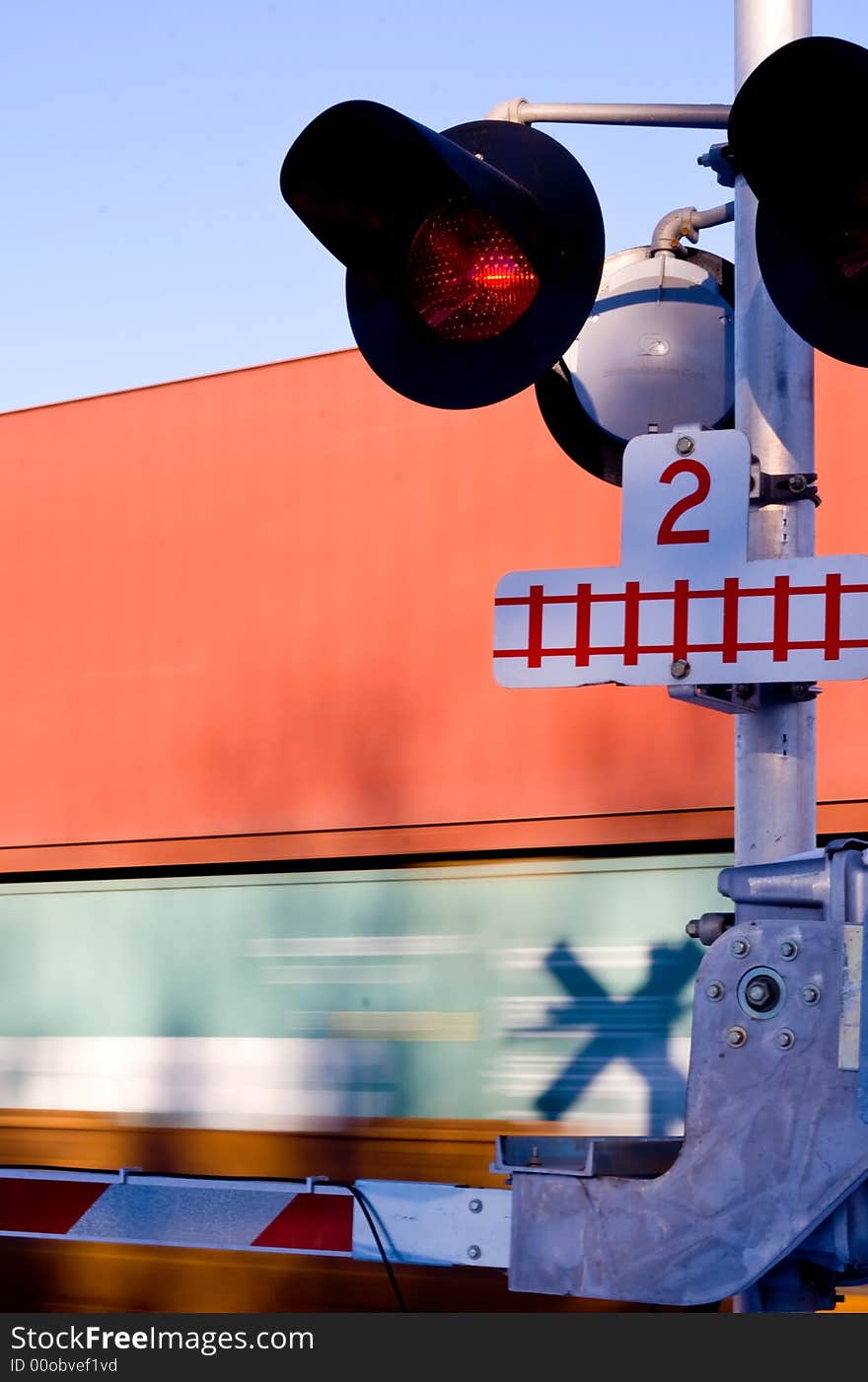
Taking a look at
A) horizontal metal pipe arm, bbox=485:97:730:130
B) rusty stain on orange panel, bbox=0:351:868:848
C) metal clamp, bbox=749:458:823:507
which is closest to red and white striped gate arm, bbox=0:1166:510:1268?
metal clamp, bbox=749:458:823:507

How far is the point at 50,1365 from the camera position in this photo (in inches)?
116

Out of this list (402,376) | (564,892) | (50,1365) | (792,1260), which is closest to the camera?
(792,1260)

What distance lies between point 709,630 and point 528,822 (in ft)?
11.2

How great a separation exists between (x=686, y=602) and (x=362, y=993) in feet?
12.1

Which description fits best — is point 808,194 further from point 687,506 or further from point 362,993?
point 362,993

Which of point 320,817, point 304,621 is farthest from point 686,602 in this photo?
point 304,621

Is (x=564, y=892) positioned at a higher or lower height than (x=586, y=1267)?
higher

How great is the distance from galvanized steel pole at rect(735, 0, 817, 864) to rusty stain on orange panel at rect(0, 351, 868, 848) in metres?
2.81

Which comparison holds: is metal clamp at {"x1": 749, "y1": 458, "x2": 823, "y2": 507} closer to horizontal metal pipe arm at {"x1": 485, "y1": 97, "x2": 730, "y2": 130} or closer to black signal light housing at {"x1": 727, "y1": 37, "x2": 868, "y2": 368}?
black signal light housing at {"x1": 727, "y1": 37, "x2": 868, "y2": 368}

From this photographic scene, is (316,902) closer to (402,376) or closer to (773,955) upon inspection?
(402,376)

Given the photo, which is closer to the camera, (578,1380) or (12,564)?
(578,1380)

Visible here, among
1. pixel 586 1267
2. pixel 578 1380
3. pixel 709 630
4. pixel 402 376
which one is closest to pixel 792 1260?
pixel 586 1267

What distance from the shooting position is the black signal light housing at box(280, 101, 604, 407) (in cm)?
224

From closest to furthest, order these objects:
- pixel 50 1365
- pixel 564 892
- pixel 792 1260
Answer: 1. pixel 792 1260
2. pixel 50 1365
3. pixel 564 892
